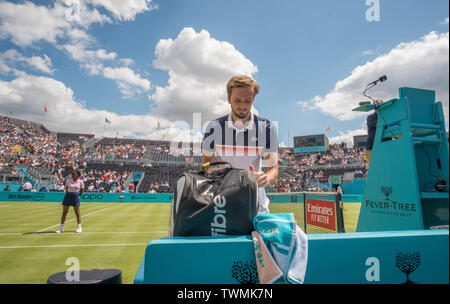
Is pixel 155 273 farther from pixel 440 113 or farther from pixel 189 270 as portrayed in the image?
pixel 440 113

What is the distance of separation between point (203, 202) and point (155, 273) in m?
0.49

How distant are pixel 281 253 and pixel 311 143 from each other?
59.3m

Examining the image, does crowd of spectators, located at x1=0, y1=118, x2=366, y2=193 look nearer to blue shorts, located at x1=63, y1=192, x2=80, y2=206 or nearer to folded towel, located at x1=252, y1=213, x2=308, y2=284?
blue shorts, located at x1=63, y1=192, x2=80, y2=206

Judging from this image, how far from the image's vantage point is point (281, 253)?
1.32 metres

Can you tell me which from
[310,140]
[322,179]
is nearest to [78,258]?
[322,179]

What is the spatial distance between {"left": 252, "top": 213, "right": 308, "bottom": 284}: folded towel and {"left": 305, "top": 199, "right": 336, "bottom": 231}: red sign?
12.1 feet

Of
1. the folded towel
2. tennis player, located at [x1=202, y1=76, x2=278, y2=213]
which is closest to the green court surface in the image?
tennis player, located at [x1=202, y1=76, x2=278, y2=213]

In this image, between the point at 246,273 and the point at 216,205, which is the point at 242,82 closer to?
the point at 216,205

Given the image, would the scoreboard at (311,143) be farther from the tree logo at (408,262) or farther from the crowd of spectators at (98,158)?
the tree logo at (408,262)

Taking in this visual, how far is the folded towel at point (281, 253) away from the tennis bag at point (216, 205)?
0.19 metres

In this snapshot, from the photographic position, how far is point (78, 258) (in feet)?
15.9

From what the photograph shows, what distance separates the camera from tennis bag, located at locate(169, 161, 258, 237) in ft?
4.89

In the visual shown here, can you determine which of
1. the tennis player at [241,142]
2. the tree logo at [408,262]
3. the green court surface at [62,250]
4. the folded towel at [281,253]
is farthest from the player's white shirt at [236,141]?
the green court surface at [62,250]

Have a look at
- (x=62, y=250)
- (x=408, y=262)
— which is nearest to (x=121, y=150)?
(x=62, y=250)
